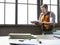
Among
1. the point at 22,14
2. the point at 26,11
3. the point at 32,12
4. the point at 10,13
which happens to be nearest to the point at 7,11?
the point at 10,13

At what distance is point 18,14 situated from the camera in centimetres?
498

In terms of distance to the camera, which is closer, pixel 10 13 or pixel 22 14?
pixel 10 13

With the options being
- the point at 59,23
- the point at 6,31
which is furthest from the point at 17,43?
the point at 59,23

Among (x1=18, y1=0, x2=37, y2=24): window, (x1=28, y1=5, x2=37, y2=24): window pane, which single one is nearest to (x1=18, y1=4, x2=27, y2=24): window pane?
(x1=18, y1=0, x2=37, y2=24): window

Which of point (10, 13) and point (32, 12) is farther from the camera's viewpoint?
point (32, 12)

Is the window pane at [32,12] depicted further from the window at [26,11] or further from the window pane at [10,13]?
the window pane at [10,13]

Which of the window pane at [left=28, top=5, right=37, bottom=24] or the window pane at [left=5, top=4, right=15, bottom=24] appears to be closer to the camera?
the window pane at [left=5, top=4, right=15, bottom=24]

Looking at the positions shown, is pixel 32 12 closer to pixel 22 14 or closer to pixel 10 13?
pixel 22 14

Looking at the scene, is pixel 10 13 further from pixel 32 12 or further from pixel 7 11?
pixel 32 12

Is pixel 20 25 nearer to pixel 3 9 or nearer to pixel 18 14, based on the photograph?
pixel 18 14

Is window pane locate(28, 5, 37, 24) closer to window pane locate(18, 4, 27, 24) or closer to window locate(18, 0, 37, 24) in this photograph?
window locate(18, 0, 37, 24)

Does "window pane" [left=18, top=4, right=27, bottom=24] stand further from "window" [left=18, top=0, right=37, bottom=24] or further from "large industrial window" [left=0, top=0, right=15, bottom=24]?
"large industrial window" [left=0, top=0, right=15, bottom=24]

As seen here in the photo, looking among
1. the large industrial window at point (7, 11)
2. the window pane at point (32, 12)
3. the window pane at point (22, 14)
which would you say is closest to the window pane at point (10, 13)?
the large industrial window at point (7, 11)

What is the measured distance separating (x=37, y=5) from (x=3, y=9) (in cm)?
105
